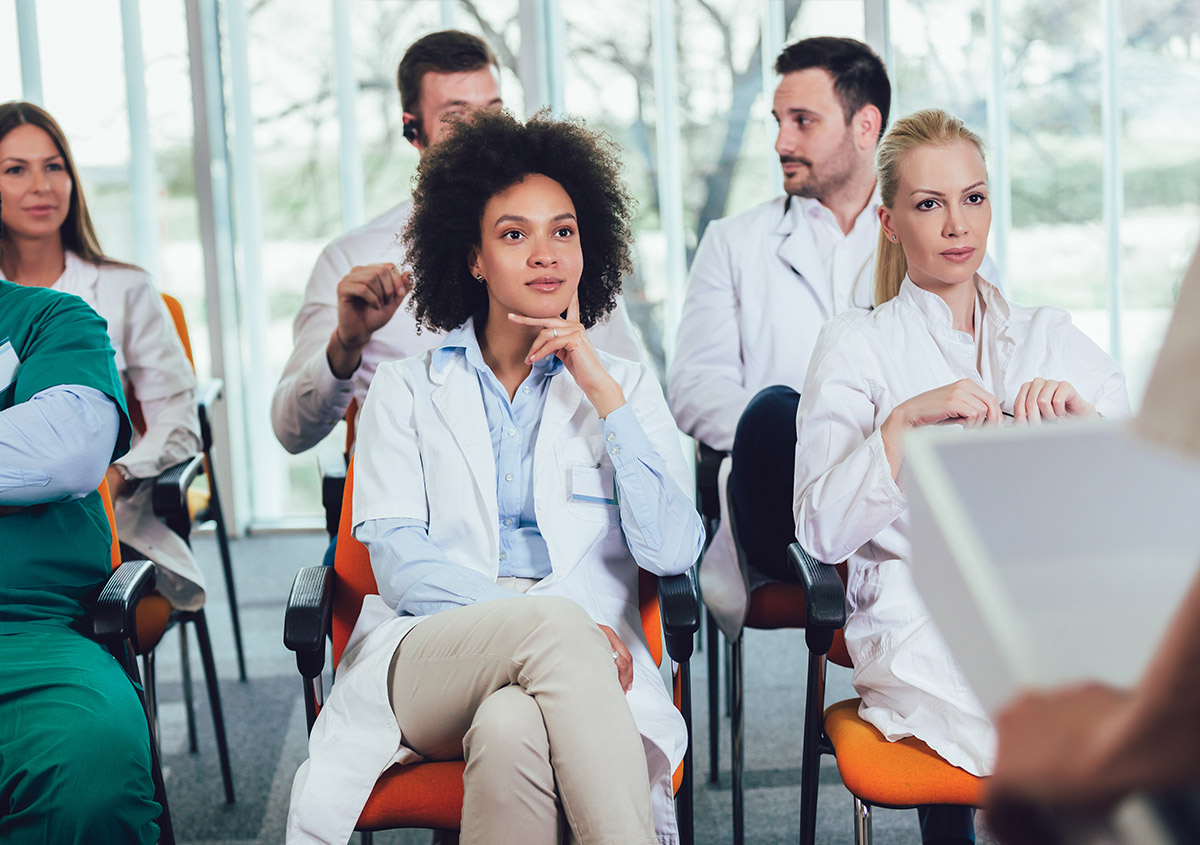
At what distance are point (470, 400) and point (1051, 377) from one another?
98 cm

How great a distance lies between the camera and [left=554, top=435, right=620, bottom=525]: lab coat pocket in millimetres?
1831

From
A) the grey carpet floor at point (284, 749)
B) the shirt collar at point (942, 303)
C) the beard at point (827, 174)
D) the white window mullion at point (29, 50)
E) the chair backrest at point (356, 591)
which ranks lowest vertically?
the grey carpet floor at point (284, 749)

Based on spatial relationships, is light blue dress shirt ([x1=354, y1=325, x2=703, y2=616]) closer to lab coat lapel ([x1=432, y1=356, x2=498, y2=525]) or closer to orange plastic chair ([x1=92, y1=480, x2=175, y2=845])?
lab coat lapel ([x1=432, y1=356, x2=498, y2=525])

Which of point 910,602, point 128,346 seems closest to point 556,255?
point 910,602

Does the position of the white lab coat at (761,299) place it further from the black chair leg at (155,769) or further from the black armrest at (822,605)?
the black chair leg at (155,769)

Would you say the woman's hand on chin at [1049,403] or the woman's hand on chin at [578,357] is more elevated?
the woman's hand on chin at [578,357]

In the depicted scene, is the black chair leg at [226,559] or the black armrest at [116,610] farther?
the black chair leg at [226,559]

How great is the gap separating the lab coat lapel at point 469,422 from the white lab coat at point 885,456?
0.50 meters

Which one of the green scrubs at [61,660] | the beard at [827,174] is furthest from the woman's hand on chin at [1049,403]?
the green scrubs at [61,660]

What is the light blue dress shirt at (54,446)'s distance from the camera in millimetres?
1726

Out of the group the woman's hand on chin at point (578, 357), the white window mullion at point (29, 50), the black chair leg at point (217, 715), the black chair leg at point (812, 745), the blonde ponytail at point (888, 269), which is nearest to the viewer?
the black chair leg at point (812, 745)

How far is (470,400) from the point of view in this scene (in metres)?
1.89

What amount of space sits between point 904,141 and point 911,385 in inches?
17.0

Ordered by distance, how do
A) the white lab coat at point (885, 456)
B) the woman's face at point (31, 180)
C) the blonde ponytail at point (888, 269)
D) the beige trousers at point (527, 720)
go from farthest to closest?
1. the woman's face at point (31, 180)
2. the blonde ponytail at point (888, 269)
3. the white lab coat at point (885, 456)
4. the beige trousers at point (527, 720)
